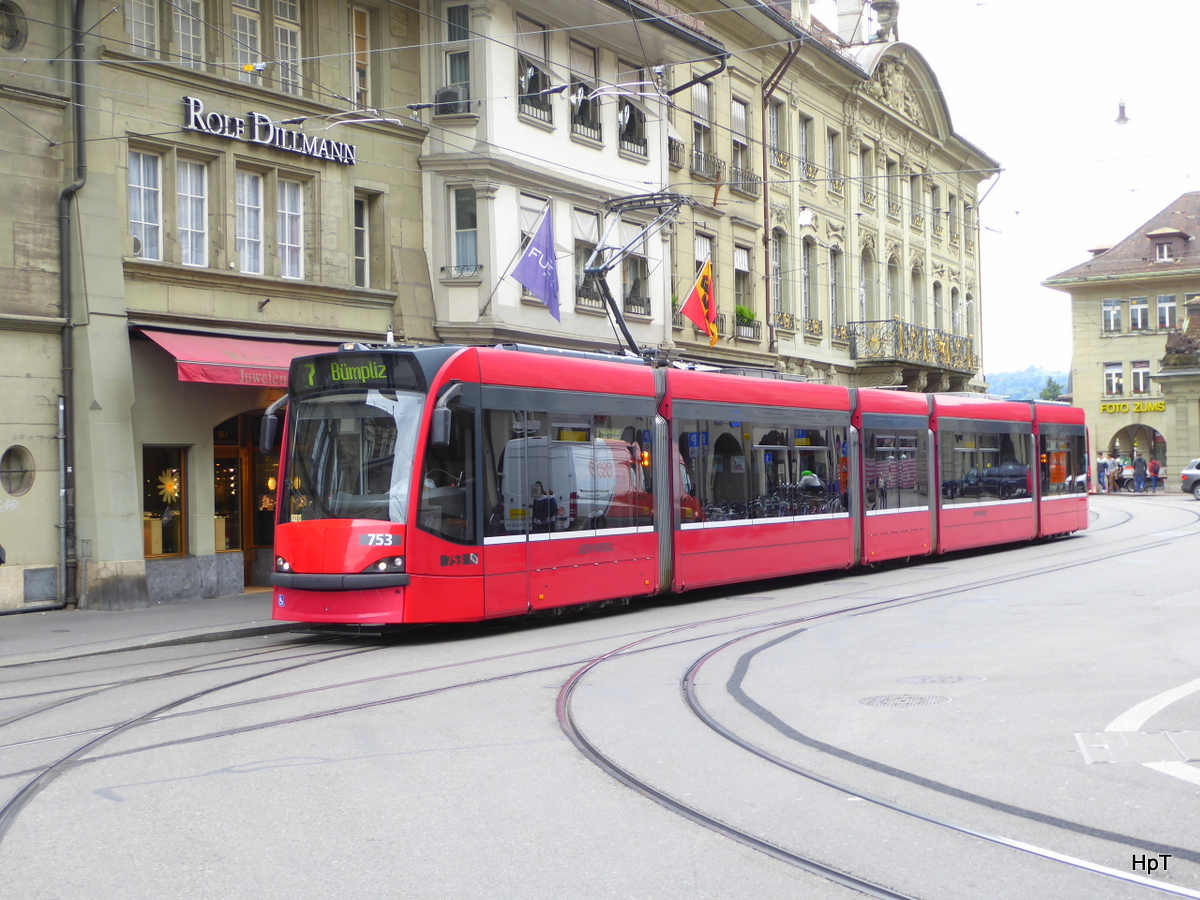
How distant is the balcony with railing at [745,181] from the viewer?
31703 millimetres

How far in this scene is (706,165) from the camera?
30.5 metres

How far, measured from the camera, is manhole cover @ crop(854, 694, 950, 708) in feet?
29.7

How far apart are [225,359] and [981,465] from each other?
14146 mm

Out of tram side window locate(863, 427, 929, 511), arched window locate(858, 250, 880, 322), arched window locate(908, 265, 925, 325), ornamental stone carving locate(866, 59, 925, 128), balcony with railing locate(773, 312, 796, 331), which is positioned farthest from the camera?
arched window locate(908, 265, 925, 325)

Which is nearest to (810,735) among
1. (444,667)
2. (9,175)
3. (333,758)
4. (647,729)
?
(647,729)

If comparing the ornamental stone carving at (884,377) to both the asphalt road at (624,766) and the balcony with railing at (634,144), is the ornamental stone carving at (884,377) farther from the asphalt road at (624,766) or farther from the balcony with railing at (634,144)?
the asphalt road at (624,766)

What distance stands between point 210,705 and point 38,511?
27.9 ft

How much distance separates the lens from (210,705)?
966 centimetres

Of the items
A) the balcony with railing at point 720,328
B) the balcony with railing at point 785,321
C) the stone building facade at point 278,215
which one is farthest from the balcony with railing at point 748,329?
the balcony with railing at point 785,321

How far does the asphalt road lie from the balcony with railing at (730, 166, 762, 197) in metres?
19.8

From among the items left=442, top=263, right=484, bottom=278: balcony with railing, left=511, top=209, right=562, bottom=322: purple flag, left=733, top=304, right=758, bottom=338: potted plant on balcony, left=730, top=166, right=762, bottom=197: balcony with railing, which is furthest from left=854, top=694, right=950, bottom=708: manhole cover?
left=730, top=166, right=762, bottom=197: balcony with railing

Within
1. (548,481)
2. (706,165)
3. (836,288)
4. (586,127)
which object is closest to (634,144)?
(586,127)

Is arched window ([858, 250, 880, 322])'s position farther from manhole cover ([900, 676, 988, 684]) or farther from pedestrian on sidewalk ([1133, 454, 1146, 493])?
manhole cover ([900, 676, 988, 684])

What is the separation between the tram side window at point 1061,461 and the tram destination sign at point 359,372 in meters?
17.7
